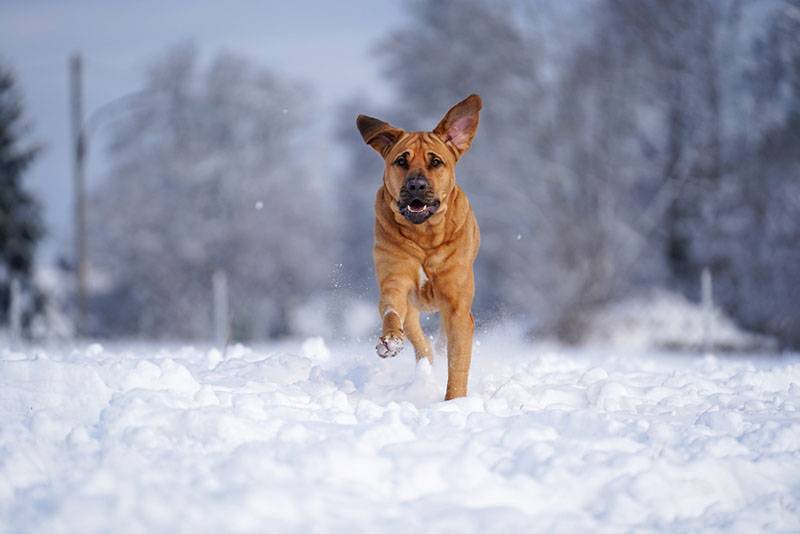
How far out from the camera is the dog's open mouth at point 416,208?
5168mm

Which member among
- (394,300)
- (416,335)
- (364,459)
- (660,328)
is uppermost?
(394,300)

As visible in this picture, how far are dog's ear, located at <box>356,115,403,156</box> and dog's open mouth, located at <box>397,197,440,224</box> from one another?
675mm

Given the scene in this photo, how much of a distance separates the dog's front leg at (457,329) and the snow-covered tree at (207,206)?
19.5 m

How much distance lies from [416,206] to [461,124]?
830 mm

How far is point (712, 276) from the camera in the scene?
63.7ft

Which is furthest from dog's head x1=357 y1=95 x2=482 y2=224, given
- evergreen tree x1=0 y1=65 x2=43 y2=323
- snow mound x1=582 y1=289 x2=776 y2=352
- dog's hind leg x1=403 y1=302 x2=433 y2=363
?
evergreen tree x1=0 y1=65 x2=43 y2=323

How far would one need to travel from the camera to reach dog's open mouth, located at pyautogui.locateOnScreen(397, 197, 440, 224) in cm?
517

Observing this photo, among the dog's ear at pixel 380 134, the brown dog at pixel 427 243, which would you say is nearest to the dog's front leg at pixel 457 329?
the brown dog at pixel 427 243

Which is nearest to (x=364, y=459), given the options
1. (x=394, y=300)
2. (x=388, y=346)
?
(x=388, y=346)

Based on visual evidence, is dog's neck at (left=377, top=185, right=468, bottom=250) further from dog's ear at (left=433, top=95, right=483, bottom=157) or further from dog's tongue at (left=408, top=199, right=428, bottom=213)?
dog's ear at (left=433, top=95, right=483, bottom=157)

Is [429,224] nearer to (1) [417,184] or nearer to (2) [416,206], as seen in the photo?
(2) [416,206]

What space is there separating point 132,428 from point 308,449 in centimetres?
82

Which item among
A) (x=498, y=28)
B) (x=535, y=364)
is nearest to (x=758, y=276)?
(x=498, y=28)

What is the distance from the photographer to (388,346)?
4766mm
